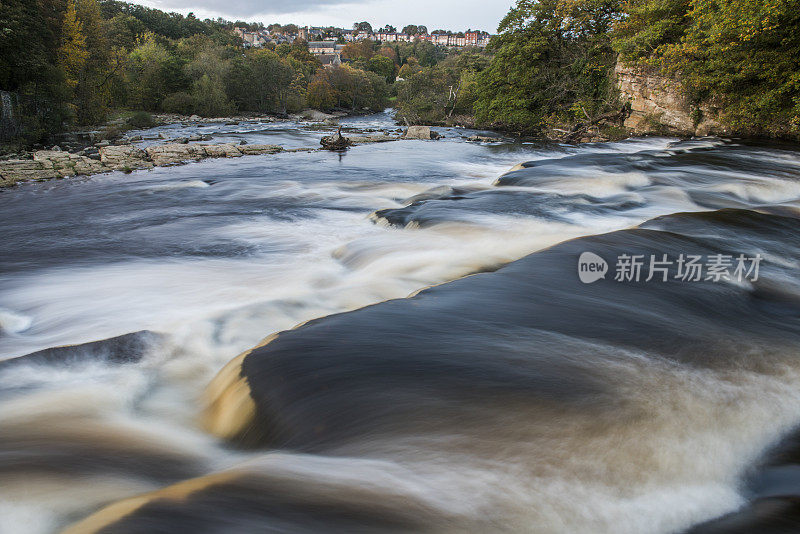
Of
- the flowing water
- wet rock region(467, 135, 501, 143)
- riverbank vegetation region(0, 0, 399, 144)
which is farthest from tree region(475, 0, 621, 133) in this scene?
riverbank vegetation region(0, 0, 399, 144)

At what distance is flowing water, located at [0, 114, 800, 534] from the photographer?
1904 millimetres

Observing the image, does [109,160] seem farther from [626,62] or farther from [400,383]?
[626,62]

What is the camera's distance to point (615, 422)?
7.54 ft

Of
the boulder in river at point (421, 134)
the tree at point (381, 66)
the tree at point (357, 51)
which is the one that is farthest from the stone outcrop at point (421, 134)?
the tree at point (357, 51)

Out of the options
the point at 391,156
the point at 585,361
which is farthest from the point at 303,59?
the point at 585,361

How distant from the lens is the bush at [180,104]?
44781 millimetres

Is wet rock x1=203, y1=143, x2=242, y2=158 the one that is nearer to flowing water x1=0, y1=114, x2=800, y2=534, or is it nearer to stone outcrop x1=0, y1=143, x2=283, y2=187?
stone outcrop x1=0, y1=143, x2=283, y2=187

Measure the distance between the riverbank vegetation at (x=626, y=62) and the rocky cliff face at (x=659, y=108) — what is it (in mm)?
327

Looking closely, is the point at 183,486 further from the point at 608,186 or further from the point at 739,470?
the point at 608,186

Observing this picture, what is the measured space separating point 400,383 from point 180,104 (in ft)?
164

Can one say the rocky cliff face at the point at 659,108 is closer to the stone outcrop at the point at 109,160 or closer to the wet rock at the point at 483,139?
the wet rock at the point at 483,139

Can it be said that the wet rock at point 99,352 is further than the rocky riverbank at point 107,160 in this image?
No

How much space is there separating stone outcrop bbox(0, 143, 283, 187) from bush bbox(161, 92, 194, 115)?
31425 mm

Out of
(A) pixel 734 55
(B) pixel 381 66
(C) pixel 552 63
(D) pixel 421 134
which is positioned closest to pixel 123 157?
(D) pixel 421 134
